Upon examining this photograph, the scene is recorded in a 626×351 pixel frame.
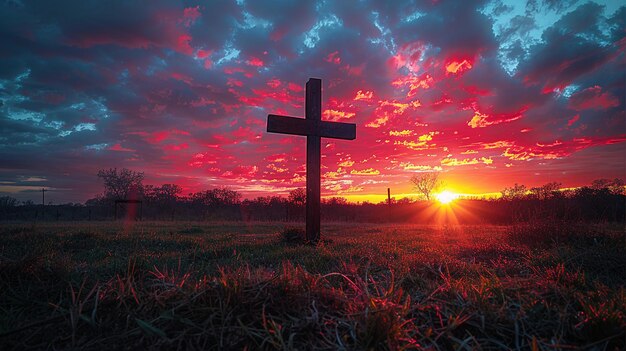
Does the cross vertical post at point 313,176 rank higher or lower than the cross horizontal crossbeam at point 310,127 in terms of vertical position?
lower

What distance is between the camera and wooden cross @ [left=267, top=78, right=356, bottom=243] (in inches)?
282

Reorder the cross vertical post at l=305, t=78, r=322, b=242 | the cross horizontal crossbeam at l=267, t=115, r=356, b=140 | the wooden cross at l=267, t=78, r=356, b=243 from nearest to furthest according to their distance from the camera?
1. the cross horizontal crossbeam at l=267, t=115, r=356, b=140
2. the wooden cross at l=267, t=78, r=356, b=243
3. the cross vertical post at l=305, t=78, r=322, b=242

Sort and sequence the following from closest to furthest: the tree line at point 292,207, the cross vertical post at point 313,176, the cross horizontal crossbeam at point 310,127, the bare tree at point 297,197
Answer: the cross horizontal crossbeam at point 310,127
the cross vertical post at point 313,176
the tree line at point 292,207
the bare tree at point 297,197

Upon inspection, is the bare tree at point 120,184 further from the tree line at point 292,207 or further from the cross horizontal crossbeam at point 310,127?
the cross horizontal crossbeam at point 310,127

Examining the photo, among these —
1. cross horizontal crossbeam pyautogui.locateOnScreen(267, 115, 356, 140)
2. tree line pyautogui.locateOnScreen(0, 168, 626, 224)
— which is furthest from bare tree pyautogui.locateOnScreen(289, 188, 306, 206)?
cross horizontal crossbeam pyautogui.locateOnScreen(267, 115, 356, 140)

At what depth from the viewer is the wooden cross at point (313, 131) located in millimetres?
7152

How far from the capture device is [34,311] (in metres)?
1.74

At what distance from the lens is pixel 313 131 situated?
24.4 feet

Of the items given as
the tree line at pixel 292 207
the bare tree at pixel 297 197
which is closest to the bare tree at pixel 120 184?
the tree line at pixel 292 207

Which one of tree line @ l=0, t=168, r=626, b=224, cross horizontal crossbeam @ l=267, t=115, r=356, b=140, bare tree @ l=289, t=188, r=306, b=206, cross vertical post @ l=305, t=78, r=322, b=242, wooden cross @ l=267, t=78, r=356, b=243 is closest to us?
cross horizontal crossbeam @ l=267, t=115, r=356, b=140

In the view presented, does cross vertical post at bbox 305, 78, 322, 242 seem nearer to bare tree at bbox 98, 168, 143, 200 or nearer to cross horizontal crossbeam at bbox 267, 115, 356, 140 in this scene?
cross horizontal crossbeam at bbox 267, 115, 356, 140

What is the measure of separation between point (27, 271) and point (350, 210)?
4097cm

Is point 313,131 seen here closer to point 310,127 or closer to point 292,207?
point 310,127

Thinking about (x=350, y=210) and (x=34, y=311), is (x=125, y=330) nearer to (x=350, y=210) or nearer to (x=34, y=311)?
(x=34, y=311)
